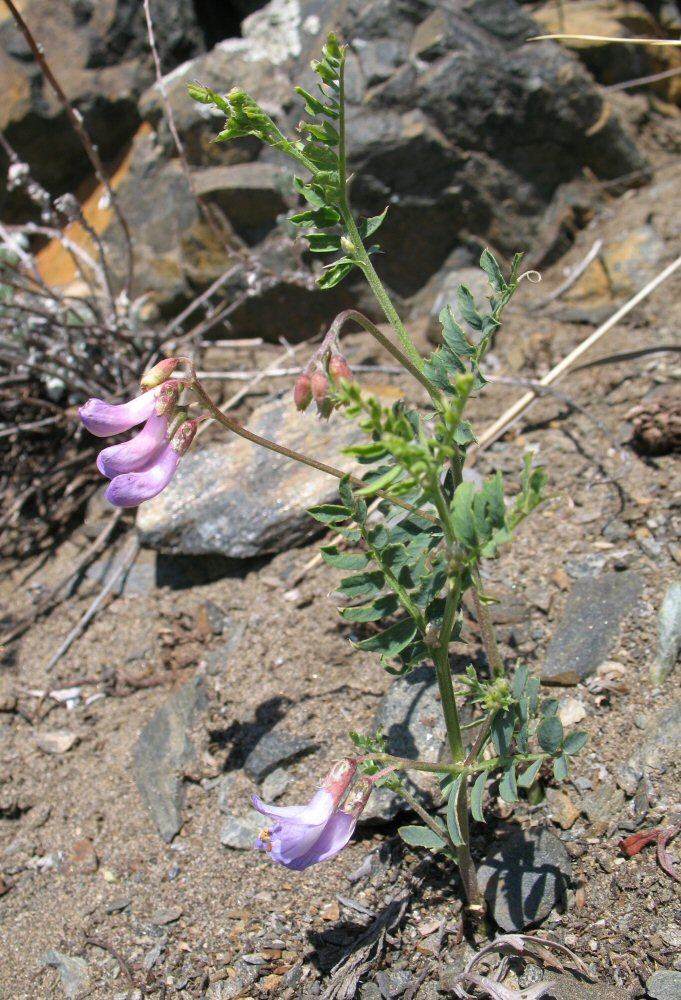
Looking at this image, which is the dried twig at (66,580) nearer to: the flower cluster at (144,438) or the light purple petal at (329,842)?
the flower cluster at (144,438)

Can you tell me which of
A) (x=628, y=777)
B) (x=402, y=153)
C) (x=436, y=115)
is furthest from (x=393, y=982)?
(x=436, y=115)

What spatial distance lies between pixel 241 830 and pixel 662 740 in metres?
1.19

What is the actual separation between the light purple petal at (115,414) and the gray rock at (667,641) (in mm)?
1527

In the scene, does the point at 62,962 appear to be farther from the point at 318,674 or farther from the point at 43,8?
the point at 43,8

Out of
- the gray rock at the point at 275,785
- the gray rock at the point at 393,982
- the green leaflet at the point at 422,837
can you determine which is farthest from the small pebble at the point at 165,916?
the green leaflet at the point at 422,837

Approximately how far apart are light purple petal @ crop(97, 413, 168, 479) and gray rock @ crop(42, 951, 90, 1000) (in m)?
1.41

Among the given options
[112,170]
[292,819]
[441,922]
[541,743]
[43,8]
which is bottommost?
[441,922]

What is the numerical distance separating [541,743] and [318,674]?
1064 mm

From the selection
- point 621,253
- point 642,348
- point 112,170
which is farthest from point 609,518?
point 112,170

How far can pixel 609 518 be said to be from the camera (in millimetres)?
3062

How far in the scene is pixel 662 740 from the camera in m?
2.36

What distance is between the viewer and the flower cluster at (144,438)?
1.95 metres

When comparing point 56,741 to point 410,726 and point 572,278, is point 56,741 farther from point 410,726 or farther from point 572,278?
point 572,278

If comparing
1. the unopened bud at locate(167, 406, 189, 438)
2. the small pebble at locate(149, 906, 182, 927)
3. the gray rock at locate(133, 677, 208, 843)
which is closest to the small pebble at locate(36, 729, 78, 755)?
the gray rock at locate(133, 677, 208, 843)
